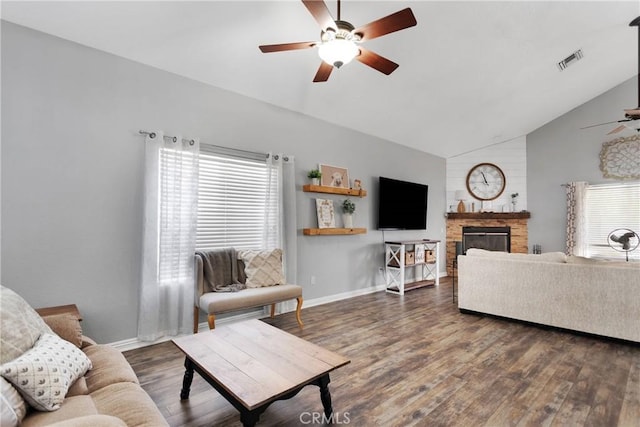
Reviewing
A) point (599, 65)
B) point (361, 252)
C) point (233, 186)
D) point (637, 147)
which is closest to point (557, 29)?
point (599, 65)

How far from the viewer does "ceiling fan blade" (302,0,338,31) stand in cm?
192

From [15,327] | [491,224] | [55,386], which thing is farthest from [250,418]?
[491,224]

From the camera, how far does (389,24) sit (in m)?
2.06

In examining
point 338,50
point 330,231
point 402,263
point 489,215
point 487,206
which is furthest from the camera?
point 487,206

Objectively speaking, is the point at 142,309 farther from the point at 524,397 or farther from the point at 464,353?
the point at 524,397

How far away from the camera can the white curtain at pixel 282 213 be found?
4020mm

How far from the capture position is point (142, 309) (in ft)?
9.92

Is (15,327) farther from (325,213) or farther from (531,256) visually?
(531,256)

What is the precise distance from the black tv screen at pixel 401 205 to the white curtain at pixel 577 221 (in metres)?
2.74

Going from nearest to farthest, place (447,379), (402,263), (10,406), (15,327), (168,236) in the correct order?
1. (10,406)
2. (15,327)
3. (447,379)
4. (168,236)
5. (402,263)

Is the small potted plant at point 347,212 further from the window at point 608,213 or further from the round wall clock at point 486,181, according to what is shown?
the window at point 608,213

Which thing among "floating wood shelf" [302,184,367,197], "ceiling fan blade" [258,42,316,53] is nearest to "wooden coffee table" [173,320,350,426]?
"ceiling fan blade" [258,42,316,53]

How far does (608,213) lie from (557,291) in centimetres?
369

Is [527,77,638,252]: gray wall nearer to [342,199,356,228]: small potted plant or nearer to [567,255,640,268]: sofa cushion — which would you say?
[567,255,640,268]: sofa cushion
